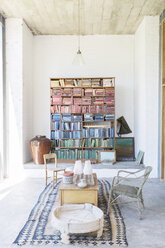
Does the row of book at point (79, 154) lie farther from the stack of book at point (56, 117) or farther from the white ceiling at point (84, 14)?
the white ceiling at point (84, 14)

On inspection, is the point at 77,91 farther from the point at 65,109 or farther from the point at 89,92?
the point at 65,109

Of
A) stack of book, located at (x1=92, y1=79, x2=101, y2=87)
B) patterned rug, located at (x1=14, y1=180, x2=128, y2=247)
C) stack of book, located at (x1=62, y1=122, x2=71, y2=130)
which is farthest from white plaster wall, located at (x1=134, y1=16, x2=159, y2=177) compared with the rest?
patterned rug, located at (x1=14, y1=180, x2=128, y2=247)

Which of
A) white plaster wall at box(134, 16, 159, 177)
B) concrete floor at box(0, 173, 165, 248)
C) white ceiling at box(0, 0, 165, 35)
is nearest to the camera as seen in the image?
concrete floor at box(0, 173, 165, 248)

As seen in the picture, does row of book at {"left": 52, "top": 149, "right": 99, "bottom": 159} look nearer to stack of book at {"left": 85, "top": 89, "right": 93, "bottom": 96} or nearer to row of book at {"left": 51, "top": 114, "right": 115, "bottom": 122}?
row of book at {"left": 51, "top": 114, "right": 115, "bottom": 122}

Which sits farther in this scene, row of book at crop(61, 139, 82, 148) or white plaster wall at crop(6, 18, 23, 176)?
row of book at crop(61, 139, 82, 148)

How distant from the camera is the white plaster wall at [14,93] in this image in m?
6.08

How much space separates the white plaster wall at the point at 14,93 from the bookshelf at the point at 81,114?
96cm

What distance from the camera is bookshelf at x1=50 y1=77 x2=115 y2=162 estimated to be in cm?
659

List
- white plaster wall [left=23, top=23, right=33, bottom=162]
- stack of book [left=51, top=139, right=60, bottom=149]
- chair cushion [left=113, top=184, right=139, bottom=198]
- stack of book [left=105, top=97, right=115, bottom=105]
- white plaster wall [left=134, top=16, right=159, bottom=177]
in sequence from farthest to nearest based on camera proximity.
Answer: stack of book [left=51, top=139, right=60, bottom=149] → stack of book [left=105, top=97, right=115, bottom=105] → white plaster wall [left=23, top=23, right=33, bottom=162] → white plaster wall [left=134, top=16, right=159, bottom=177] → chair cushion [left=113, top=184, right=139, bottom=198]

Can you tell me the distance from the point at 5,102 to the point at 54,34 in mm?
2696

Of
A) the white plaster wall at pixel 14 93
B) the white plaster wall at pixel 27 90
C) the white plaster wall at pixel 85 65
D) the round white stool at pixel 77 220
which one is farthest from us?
the white plaster wall at pixel 85 65

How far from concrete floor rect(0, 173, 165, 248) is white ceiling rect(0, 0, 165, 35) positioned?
4.21 metres

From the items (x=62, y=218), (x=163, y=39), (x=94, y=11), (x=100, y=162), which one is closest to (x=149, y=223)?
(x=62, y=218)

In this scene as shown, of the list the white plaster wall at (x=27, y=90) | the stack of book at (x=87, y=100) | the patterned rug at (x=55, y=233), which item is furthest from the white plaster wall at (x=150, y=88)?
the white plaster wall at (x=27, y=90)
